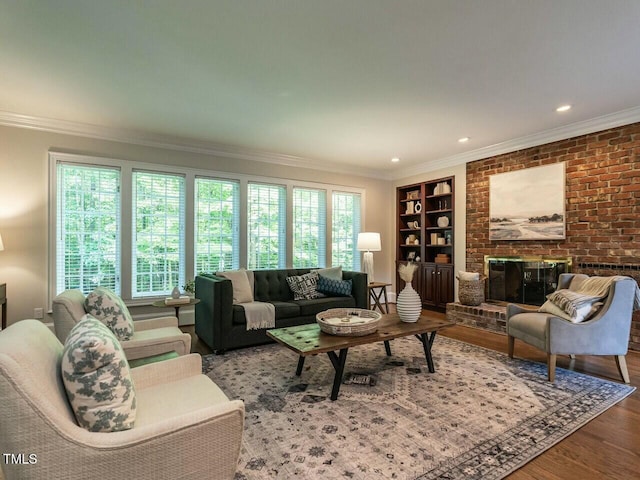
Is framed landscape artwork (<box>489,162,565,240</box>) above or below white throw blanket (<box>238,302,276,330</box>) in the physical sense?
above

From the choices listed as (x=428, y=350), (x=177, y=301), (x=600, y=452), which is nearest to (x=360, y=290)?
(x=428, y=350)

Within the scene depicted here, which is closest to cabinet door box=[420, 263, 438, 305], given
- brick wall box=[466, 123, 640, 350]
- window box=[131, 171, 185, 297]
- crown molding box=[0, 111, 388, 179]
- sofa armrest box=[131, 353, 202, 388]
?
brick wall box=[466, 123, 640, 350]

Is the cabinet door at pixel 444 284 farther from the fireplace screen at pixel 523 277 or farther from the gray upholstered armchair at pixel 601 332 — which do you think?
the gray upholstered armchair at pixel 601 332

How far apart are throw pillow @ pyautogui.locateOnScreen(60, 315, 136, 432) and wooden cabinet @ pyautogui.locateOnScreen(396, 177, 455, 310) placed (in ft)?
17.9

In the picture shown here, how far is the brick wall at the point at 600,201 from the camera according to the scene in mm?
3809

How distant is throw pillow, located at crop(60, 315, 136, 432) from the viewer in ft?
3.89

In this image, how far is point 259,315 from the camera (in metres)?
3.86

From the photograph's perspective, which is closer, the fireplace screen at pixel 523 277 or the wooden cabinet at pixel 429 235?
the fireplace screen at pixel 523 277

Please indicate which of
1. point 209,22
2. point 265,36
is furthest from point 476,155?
point 209,22

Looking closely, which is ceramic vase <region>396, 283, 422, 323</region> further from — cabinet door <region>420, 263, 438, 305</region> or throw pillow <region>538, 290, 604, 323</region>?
cabinet door <region>420, 263, 438, 305</region>

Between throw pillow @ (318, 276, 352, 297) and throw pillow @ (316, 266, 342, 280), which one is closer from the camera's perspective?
throw pillow @ (318, 276, 352, 297)

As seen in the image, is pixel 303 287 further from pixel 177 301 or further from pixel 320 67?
pixel 320 67

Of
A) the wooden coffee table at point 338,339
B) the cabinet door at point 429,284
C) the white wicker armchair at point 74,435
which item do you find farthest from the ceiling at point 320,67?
the cabinet door at point 429,284

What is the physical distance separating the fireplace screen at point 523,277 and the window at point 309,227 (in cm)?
276
